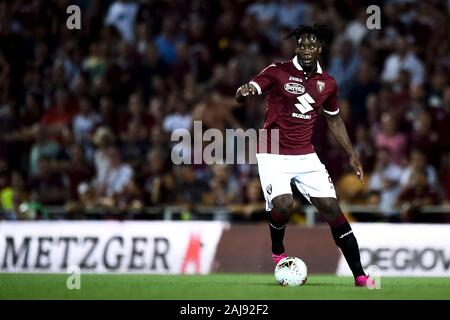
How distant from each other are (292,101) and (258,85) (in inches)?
21.0

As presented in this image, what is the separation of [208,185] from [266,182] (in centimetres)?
577

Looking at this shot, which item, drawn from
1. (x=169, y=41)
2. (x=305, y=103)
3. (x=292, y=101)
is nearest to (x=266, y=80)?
(x=292, y=101)

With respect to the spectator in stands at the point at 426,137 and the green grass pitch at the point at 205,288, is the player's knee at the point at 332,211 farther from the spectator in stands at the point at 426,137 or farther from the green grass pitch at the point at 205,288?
the spectator in stands at the point at 426,137

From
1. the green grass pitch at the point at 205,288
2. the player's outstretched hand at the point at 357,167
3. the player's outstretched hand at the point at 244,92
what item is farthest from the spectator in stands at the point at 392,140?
the player's outstretched hand at the point at 244,92

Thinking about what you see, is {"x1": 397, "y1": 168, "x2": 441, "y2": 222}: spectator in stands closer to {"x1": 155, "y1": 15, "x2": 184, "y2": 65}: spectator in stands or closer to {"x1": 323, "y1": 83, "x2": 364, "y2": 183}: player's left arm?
{"x1": 323, "y1": 83, "x2": 364, "y2": 183}: player's left arm

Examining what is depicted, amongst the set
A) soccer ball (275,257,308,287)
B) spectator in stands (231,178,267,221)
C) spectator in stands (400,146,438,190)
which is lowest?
soccer ball (275,257,308,287)

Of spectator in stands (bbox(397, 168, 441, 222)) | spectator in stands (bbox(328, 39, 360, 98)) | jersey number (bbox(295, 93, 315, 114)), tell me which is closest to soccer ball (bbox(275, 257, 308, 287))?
jersey number (bbox(295, 93, 315, 114))

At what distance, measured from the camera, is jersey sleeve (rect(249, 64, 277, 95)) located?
12.2 metres

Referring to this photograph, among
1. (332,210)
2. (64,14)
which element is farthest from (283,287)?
(64,14)

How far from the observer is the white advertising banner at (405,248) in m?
15.5

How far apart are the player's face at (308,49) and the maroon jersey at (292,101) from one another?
5.6 inches

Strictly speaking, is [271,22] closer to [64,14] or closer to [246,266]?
[64,14]

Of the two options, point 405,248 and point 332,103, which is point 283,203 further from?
point 405,248

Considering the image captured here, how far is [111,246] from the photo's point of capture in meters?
16.1
